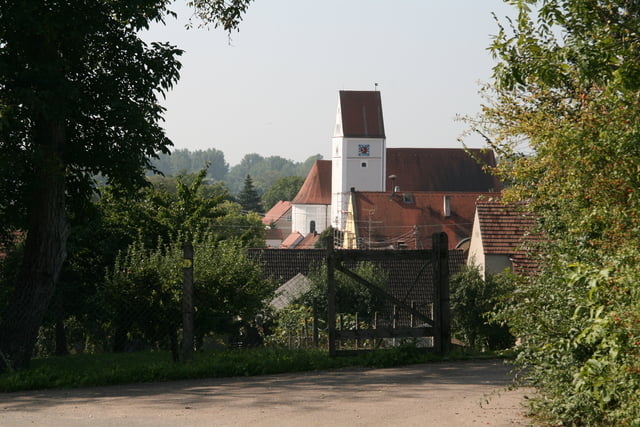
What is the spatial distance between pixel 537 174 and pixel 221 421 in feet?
19.6

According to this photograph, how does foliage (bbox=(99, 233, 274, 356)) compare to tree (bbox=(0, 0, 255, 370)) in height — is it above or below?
below

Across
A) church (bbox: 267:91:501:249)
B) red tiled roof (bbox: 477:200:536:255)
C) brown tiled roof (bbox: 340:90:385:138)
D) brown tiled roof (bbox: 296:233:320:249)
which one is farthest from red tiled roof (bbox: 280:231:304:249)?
red tiled roof (bbox: 477:200:536:255)

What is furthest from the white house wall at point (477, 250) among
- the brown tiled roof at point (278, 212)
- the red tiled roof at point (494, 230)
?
the brown tiled roof at point (278, 212)

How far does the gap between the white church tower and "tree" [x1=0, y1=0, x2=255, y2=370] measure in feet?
316

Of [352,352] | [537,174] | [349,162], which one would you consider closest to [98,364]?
[352,352]

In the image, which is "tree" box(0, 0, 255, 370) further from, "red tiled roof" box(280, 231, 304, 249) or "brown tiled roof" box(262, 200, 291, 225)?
"brown tiled roof" box(262, 200, 291, 225)

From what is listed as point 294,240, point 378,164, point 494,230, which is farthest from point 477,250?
point 294,240

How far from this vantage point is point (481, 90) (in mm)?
16359

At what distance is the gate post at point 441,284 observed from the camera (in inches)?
500

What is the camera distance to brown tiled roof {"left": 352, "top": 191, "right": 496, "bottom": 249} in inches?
2936

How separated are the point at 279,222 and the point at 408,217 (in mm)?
86447

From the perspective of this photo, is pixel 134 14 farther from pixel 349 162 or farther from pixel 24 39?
pixel 349 162

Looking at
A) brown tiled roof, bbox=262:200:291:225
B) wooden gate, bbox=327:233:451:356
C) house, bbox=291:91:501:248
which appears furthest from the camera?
brown tiled roof, bbox=262:200:291:225

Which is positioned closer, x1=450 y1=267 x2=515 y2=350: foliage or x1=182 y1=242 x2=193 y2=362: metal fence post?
x1=182 y1=242 x2=193 y2=362: metal fence post
